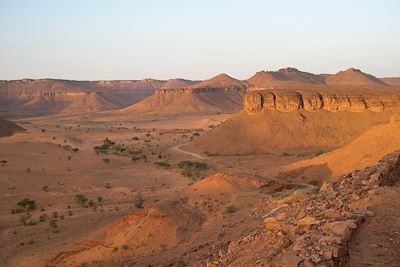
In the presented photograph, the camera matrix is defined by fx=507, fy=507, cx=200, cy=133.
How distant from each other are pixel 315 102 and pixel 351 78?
77322 mm

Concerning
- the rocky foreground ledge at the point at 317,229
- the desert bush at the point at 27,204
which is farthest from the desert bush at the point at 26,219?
the rocky foreground ledge at the point at 317,229

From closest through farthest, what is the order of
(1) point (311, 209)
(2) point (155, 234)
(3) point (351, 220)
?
(3) point (351, 220), (1) point (311, 209), (2) point (155, 234)

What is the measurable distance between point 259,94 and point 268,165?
12491 millimetres

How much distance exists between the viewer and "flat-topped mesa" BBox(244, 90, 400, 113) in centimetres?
4122

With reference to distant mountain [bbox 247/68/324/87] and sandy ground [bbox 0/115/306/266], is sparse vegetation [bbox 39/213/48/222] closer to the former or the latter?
sandy ground [bbox 0/115/306/266]

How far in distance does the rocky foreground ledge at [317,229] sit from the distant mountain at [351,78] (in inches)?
4117

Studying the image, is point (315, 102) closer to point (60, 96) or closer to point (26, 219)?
point (26, 219)

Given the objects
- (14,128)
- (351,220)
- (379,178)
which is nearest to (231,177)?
(379,178)

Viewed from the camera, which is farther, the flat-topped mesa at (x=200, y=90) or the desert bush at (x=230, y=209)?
the flat-topped mesa at (x=200, y=90)

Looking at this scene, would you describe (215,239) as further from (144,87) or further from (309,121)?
(144,87)

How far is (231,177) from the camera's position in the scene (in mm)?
19922

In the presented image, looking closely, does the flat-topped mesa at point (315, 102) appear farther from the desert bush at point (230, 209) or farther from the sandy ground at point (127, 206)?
the desert bush at point (230, 209)

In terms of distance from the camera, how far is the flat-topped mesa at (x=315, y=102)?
4122cm

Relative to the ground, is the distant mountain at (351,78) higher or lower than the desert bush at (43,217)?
higher
